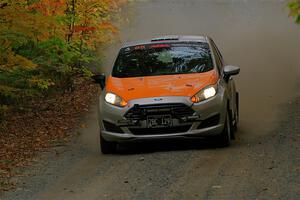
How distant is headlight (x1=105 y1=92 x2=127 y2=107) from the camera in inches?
458

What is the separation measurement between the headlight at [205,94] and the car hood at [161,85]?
0.20 feet

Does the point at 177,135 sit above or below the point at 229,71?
below

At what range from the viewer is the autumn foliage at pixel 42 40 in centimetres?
1328

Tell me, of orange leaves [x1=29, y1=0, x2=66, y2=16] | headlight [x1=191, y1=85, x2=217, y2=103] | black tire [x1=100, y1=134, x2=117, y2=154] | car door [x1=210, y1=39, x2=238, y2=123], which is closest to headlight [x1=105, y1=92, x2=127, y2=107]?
black tire [x1=100, y1=134, x2=117, y2=154]

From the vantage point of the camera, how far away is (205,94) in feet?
38.1

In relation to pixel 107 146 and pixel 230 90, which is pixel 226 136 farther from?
pixel 107 146

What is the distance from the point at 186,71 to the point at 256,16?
41268 millimetres

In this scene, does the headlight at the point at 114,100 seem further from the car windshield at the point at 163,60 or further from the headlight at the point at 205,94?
the headlight at the point at 205,94

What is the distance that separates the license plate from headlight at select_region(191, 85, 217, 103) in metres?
0.50

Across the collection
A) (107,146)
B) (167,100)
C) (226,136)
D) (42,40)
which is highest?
(167,100)

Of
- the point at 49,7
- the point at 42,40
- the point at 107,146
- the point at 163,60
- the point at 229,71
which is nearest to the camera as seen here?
the point at 107,146

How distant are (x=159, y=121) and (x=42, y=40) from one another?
5.74 meters

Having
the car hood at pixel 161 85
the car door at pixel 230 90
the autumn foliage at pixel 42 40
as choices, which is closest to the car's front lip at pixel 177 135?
the car hood at pixel 161 85

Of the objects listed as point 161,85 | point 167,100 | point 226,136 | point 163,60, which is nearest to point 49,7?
point 163,60
